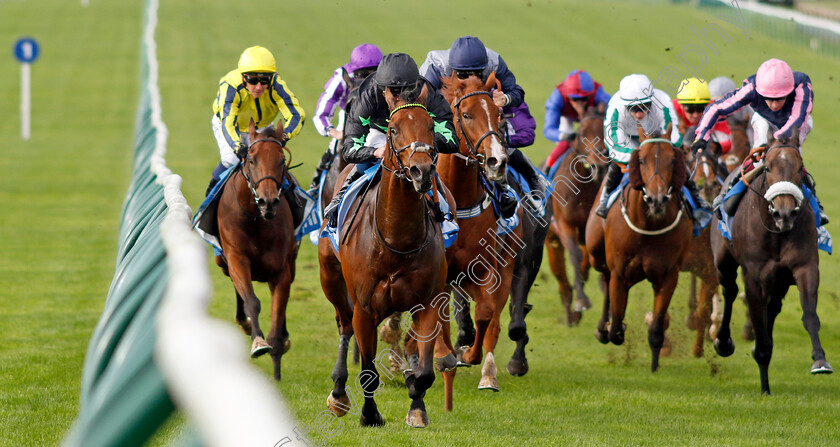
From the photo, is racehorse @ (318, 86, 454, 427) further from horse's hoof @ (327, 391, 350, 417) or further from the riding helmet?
horse's hoof @ (327, 391, 350, 417)

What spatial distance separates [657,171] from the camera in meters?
7.95

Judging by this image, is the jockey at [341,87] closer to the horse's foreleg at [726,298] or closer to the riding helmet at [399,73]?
the riding helmet at [399,73]

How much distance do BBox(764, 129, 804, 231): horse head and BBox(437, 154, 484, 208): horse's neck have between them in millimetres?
2115

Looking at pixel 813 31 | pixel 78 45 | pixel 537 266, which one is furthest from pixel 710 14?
pixel 537 266

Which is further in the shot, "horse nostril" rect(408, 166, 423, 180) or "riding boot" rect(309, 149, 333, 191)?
"riding boot" rect(309, 149, 333, 191)

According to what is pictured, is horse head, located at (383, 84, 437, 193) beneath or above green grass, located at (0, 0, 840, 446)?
above

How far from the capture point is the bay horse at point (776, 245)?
293 inches

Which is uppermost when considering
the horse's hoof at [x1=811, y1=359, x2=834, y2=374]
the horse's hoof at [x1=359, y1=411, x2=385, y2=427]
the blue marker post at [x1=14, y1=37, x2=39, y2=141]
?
the horse's hoof at [x1=811, y1=359, x2=834, y2=374]

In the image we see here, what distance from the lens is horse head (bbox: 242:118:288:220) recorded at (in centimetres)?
755

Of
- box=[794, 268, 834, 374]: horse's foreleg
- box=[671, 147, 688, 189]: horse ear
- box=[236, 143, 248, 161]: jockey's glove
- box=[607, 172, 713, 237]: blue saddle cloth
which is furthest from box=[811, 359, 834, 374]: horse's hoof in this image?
box=[236, 143, 248, 161]: jockey's glove

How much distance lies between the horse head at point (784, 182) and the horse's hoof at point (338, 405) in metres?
3.14

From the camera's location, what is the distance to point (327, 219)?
6684 millimetres

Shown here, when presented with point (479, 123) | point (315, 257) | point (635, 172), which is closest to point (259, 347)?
point (479, 123)

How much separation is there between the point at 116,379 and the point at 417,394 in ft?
12.7
